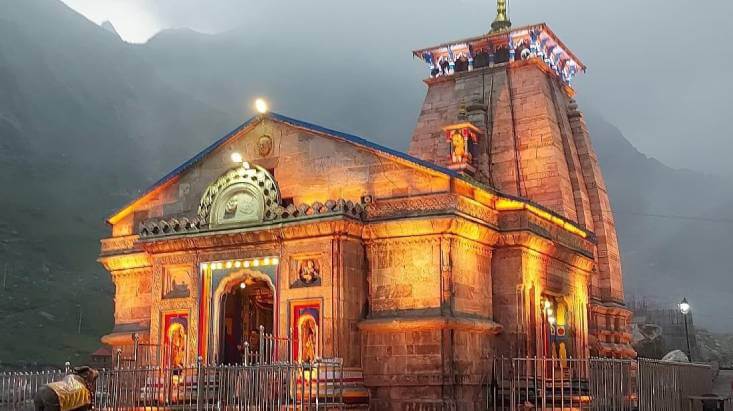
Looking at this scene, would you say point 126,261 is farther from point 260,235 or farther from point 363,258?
point 363,258

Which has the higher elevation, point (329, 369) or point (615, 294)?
point (615, 294)

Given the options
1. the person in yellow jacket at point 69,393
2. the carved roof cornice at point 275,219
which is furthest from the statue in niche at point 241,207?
the person in yellow jacket at point 69,393

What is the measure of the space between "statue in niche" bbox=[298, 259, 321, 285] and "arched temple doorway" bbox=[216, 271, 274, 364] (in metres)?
0.98

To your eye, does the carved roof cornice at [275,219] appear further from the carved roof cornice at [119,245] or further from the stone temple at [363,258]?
the carved roof cornice at [119,245]

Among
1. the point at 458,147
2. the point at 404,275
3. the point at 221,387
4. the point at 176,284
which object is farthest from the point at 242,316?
the point at 458,147

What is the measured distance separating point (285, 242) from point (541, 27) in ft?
41.4

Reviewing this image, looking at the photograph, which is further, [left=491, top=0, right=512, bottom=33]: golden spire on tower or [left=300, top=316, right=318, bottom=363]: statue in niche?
[left=491, top=0, right=512, bottom=33]: golden spire on tower

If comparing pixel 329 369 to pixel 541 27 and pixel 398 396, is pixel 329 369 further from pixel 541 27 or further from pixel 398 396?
pixel 541 27

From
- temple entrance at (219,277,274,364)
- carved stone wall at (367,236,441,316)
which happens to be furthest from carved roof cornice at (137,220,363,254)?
temple entrance at (219,277,274,364)

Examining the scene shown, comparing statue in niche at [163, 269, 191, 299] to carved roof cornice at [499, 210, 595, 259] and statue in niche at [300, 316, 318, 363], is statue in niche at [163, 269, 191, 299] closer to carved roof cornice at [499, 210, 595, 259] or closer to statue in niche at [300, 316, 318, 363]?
statue in niche at [300, 316, 318, 363]

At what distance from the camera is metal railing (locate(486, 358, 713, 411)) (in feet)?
54.1

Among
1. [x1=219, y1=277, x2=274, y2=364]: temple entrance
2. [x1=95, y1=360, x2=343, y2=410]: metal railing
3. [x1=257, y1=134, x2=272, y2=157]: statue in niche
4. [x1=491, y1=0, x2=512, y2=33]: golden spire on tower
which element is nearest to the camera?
[x1=95, y1=360, x2=343, y2=410]: metal railing

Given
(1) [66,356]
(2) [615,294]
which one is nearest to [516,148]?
(2) [615,294]

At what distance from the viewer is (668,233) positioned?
123250mm
